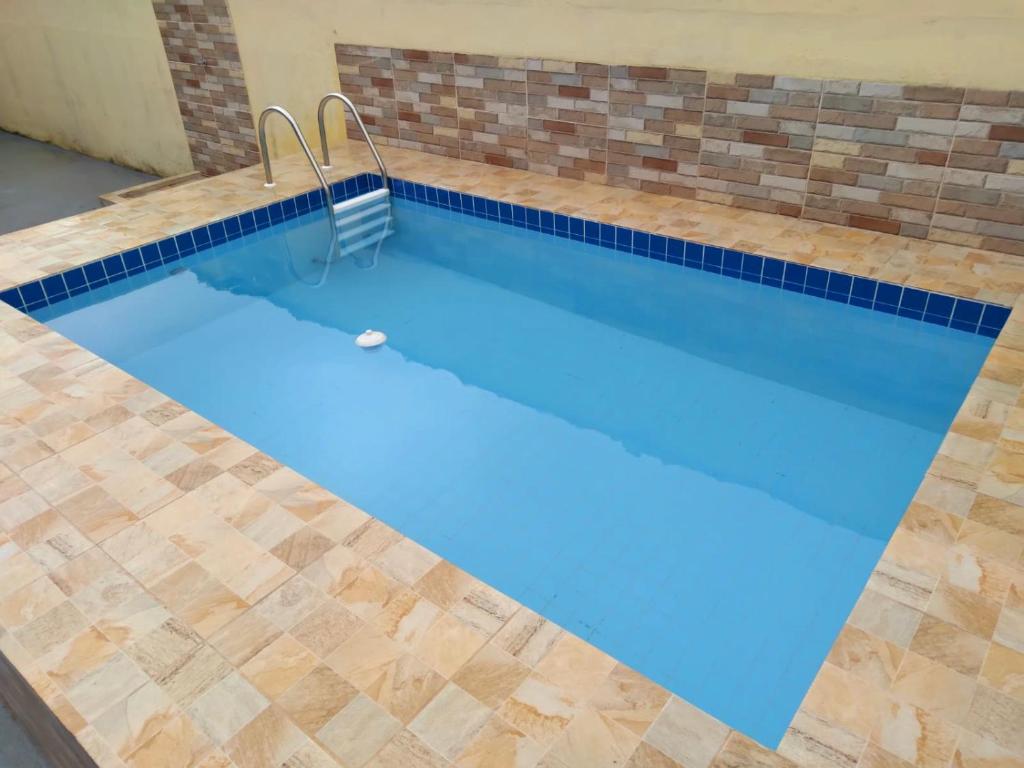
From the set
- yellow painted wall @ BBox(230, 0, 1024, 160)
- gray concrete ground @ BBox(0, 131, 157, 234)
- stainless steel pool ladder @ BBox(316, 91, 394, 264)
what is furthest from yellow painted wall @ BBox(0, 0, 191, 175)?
stainless steel pool ladder @ BBox(316, 91, 394, 264)

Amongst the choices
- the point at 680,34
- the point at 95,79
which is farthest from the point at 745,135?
the point at 95,79

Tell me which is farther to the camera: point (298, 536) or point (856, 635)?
point (298, 536)

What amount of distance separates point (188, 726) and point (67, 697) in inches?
12.2

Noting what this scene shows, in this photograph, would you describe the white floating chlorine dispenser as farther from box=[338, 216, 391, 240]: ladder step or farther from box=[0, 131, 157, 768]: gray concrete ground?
box=[0, 131, 157, 768]: gray concrete ground

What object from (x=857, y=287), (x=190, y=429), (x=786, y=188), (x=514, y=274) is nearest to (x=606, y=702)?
(x=190, y=429)

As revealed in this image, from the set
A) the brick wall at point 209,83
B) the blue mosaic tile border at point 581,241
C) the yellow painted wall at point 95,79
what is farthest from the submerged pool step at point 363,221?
the yellow painted wall at point 95,79

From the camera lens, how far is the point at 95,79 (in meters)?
7.91

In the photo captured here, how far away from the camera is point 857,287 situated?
12.1ft

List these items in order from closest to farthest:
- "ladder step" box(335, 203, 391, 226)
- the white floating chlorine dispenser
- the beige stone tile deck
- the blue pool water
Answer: the beige stone tile deck < the blue pool water < the white floating chlorine dispenser < "ladder step" box(335, 203, 391, 226)

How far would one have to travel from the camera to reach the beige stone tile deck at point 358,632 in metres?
1.69

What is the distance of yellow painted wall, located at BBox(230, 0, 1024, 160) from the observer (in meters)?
3.47

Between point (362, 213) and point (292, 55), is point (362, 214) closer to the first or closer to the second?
point (362, 213)

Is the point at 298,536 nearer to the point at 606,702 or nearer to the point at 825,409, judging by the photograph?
the point at 606,702

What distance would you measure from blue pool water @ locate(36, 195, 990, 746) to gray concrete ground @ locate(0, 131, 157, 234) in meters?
2.98
